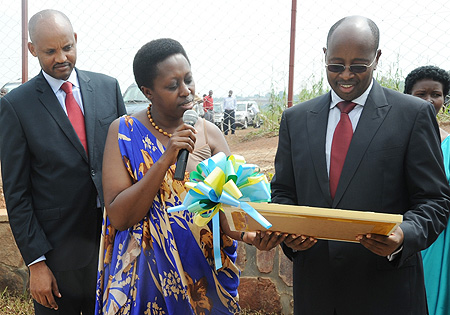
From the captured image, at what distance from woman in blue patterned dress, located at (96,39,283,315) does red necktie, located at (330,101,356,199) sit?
0.53 meters

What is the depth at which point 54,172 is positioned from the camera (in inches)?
109

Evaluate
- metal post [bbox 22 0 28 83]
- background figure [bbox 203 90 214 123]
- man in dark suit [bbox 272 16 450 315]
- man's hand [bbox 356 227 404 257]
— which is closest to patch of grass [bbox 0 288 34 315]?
metal post [bbox 22 0 28 83]

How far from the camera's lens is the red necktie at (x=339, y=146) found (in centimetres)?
216

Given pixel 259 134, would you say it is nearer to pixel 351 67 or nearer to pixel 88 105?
pixel 88 105

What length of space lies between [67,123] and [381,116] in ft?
5.39

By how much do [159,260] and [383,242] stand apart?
0.99m

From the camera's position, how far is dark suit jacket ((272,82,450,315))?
2.05 m

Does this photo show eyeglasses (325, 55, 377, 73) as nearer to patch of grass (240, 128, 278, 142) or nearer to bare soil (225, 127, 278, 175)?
bare soil (225, 127, 278, 175)

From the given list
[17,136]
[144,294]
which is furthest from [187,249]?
[17,136]

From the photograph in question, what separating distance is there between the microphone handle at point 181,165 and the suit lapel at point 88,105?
818mm

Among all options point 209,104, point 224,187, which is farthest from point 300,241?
point 209,104

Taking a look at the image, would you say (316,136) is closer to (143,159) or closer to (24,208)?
(143,159)

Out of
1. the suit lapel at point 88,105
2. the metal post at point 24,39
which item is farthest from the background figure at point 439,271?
the metal post at point 24,39

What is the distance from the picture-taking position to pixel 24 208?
271cm
